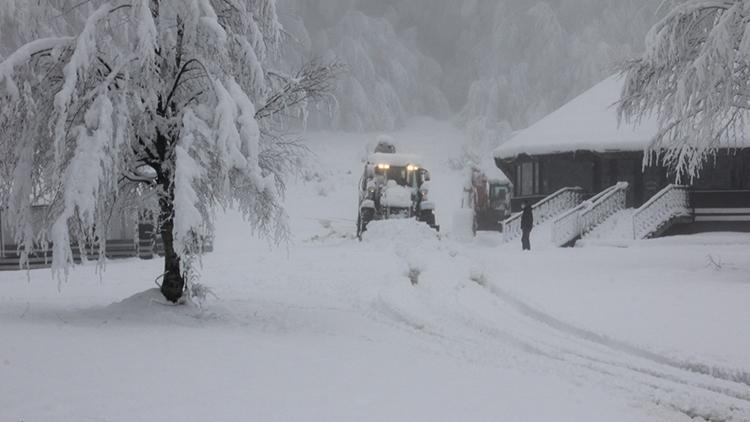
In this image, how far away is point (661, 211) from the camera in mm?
22469

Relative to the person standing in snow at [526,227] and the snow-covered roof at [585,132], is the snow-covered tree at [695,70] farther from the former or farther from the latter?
the snow-covered roof at [585,132]

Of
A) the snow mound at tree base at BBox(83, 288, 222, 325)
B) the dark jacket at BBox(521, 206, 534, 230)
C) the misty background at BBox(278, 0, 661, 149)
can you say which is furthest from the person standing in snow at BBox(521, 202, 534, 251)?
the misty background at BBox(278, 0, 661, 149)

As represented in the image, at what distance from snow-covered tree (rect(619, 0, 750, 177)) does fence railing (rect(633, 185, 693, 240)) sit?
6752 mm

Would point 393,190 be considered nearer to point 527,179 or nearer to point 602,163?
point 527,179

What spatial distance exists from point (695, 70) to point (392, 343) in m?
8.78

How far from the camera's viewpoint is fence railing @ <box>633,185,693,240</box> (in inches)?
851

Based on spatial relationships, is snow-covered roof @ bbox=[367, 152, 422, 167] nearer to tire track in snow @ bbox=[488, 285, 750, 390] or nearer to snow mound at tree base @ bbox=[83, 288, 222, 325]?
tire track in snow @ bbox=[488, 285, 750, 390]

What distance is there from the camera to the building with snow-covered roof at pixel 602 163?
2438cm

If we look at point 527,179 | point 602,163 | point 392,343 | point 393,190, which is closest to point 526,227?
point 393,190

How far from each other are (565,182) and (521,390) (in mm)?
22364

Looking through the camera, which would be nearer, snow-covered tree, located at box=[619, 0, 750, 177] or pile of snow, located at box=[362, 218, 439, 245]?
snow-covered tree, located at box=[619, 0, 750, 177]

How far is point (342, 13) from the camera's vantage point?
185 feet

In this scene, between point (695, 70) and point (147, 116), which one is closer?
point (147, 116)

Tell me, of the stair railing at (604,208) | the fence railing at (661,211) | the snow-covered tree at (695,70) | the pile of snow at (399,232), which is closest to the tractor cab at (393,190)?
the pile of snow at (399,232)
